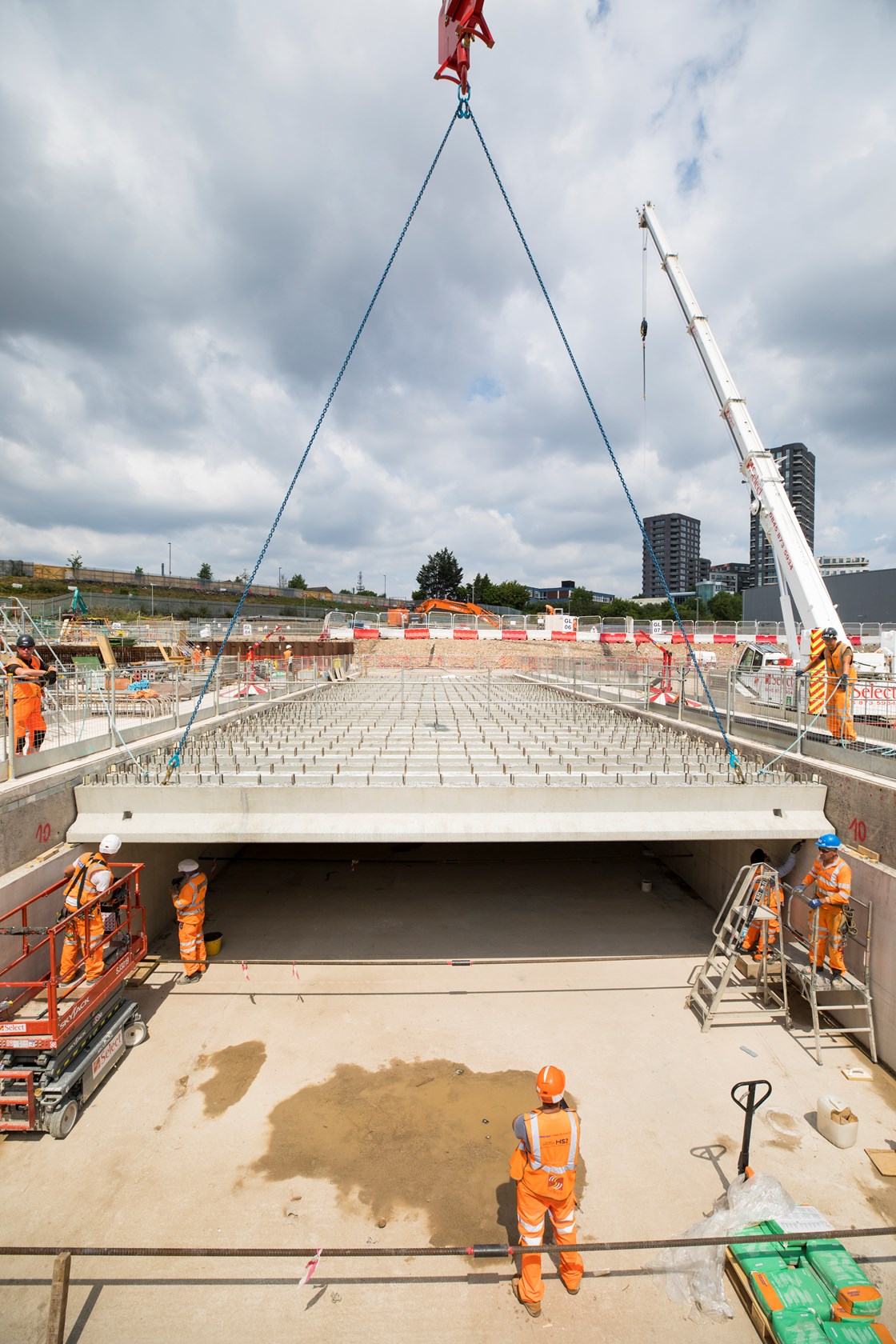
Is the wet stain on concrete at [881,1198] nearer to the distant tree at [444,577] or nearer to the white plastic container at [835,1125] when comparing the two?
the white plastic container at [835,1125]

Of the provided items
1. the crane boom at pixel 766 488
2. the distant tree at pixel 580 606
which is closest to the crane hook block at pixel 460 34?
the crane boom at pixel 766 488

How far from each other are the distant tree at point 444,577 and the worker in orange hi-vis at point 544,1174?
92532 millimetres

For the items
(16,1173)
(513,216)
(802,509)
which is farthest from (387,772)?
(802,509)

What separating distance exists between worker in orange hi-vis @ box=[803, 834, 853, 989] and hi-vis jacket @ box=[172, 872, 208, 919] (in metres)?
7.43

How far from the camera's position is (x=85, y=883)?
6965 millimetres

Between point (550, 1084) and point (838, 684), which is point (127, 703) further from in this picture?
point (838, 684)

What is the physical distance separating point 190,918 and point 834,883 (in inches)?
315

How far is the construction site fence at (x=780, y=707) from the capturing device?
9.48 metres

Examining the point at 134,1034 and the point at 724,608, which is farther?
the point at 724,608

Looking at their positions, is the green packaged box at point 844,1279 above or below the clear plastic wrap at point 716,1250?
above

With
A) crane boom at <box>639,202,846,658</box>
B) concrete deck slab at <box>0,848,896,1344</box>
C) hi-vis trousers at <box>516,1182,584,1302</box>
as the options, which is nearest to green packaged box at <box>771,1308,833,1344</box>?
concrete deck slab at <box>0,848,896,1344</box>

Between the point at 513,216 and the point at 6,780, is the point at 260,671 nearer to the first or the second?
the point at 6,780

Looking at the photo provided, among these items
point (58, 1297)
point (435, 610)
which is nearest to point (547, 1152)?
point (58, 1297)

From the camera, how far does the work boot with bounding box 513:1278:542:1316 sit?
13.9 ft
